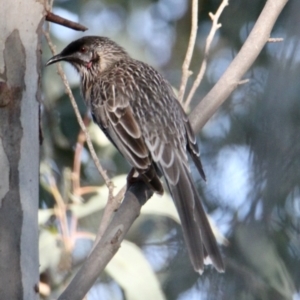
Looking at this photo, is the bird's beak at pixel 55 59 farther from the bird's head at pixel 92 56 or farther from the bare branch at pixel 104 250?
the bare branch at pixel 104 250

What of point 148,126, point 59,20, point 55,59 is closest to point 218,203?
point 148,126

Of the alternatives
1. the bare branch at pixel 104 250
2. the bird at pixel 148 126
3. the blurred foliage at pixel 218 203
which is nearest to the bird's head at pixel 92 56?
the bird at pixel 148 126

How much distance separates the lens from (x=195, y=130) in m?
2.27

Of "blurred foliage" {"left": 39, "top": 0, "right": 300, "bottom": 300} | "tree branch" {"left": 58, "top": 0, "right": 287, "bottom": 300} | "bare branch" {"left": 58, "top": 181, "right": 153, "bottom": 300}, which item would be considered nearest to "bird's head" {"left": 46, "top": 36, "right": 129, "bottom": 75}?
"blurred foliage" {"left": 39, "top": 0, "right": 300, "bottom": 300}

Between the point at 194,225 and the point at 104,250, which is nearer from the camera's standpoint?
the point at 104,250

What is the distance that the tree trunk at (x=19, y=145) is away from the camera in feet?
5.21

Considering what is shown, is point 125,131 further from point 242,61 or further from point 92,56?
point 92,56

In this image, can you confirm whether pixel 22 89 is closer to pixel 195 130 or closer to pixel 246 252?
pixel 195 130

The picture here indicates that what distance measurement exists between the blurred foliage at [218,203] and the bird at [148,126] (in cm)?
37

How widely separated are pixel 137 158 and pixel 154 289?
581 millimetres

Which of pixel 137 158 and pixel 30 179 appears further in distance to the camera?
pixel 137 158

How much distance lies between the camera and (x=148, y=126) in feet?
7.92

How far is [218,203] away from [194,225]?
3.46ft

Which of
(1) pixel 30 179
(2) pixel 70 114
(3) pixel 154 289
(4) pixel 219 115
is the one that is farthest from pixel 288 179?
(1) pixel 30 179
